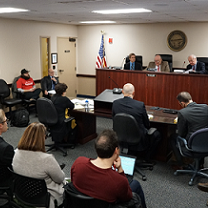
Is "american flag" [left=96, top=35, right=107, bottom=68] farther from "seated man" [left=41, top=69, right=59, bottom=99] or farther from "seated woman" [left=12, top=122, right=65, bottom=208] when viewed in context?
"seated woman" [left=12, top=122, right=65, bottom=208]

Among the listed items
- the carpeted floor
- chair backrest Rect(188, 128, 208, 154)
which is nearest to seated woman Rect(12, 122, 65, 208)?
the carpeted floor

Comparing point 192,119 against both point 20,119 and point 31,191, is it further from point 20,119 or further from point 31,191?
point 20,119

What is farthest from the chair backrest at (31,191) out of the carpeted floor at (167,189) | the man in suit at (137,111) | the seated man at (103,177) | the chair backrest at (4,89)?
the chair backrest at (4,89)

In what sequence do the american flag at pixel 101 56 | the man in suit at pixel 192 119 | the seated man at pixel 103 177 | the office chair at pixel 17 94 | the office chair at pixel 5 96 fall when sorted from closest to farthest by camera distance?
the seated man at pixel 103 177
the man in suit at pixel 192 119
the office chair at pixel 5 96
the office chair at pixel 17 94
the american flag at pixel 101 56

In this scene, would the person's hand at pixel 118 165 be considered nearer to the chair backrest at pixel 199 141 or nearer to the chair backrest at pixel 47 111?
the chair backrest at pixel 199 141

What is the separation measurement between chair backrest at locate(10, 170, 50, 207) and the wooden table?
4.48 metres

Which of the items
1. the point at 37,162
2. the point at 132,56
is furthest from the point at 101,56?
the point at 37,162

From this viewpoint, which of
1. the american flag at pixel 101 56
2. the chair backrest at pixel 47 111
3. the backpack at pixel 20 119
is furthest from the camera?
the american flag at pixel 101 56

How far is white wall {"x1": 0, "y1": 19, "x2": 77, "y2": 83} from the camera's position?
6.88 metres

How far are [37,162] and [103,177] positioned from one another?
72 cm

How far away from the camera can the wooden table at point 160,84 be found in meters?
5.94

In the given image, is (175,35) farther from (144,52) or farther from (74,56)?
(74,56)

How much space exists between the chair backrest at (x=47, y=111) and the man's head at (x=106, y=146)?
232cm

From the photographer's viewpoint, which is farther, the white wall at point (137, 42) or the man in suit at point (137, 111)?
the white wall at point (137, 42)
